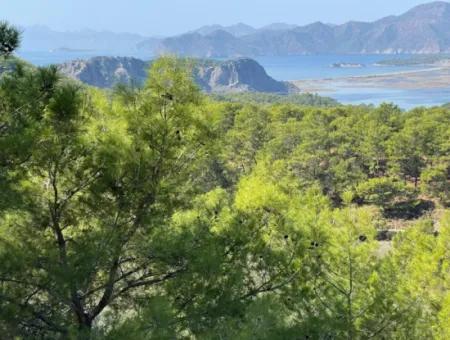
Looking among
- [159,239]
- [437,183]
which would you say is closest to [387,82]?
[437,183]

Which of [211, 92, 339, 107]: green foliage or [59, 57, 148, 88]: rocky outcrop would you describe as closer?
[211, 92, 339, 107]: green foliage

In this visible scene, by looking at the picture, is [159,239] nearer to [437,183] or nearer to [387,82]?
[437,183]

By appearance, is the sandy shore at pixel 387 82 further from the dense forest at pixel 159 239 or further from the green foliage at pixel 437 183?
the dense forest at pixel 159 239

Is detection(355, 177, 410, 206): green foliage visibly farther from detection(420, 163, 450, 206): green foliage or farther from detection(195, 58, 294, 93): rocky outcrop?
detection(195, 58, 294, 93): rocky outcrop

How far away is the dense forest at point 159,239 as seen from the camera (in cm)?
357

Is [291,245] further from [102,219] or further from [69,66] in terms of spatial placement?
[69,66]

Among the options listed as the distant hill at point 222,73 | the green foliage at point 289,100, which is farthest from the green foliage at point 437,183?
the distant hill at point 222,73

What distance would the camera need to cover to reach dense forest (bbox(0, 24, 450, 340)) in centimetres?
357

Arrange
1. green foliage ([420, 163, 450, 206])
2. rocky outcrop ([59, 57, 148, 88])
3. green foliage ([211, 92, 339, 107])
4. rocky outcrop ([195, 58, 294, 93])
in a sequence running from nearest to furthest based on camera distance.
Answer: green foliage ([420, 163, 450, 206])
green foliage ([211, 92, 339, 107])
rocky outcrop ([59, 57, 148, 88])
rocky outcrop ([195, 58, 294, 93])

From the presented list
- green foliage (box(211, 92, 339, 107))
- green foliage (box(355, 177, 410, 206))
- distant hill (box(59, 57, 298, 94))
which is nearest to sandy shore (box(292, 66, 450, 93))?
distant hill (box(59, 57, 298, 94))

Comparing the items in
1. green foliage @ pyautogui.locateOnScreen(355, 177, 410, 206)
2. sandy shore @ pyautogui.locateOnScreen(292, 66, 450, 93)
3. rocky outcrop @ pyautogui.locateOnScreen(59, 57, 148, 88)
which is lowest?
sandy shore @ pyautogui.locateOnScreen(292, 66, 450, 93)

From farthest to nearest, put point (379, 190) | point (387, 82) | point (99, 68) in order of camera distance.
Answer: point (387, 82), point (99, 68), point (379, 190)

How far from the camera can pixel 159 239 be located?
4.03 meters

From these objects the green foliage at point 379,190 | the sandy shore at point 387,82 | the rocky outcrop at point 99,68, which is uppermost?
the rocky outcrop at point 99,68
